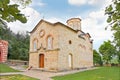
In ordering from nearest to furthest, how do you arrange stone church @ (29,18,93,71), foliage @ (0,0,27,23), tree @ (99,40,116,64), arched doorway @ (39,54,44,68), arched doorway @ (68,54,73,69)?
foliage @ (0,0,27,23) → stone church @ (29,18,93,71) → arched doorway @ (68,54,73,69) → arched doorway @ (39,54,44,68) → tree @ (99,40,116,64)

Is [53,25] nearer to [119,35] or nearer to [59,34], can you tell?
[59,34]

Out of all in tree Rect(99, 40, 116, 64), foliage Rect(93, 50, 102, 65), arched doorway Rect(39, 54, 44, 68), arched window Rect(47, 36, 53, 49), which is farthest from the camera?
foliage Rect(93, 50, 102, 65)

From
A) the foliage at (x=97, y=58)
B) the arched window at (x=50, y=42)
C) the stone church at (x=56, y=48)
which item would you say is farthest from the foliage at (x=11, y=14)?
the foliage at (x=97, y=58)

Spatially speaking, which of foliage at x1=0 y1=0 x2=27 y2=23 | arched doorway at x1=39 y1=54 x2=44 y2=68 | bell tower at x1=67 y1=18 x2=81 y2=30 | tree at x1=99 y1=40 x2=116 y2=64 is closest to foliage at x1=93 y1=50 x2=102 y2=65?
tree at x1=99 y1=40 x2=116 y2=64

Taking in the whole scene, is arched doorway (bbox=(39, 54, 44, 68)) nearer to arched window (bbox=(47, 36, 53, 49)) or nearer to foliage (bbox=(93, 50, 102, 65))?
arched window (bbox=(47, 36, 53, 49))

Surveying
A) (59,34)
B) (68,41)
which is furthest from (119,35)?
(68,41)

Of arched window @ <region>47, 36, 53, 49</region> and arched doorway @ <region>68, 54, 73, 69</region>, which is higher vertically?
arched window @ <region>47, 36, 53, 49</region>

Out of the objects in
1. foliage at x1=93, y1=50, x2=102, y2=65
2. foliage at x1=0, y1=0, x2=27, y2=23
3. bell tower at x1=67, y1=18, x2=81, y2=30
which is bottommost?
foliage at x1=93, y1=50, x2=102, y2=65

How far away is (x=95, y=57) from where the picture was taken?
3978 centimetres

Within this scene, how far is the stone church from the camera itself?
21.8 meters

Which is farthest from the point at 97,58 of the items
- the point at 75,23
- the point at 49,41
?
the point at 49,41

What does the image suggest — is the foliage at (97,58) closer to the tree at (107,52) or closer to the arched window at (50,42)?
the tree at (107,52)

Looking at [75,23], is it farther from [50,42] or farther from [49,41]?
[50,42]

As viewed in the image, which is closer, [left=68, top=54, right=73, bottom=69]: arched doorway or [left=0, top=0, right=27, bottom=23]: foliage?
[left=0, top=0, right=27, bottom=23]: foliage
